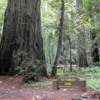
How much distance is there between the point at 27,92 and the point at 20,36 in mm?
4259

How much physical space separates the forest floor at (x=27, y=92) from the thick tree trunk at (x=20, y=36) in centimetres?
102

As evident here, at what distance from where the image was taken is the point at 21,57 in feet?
32.9

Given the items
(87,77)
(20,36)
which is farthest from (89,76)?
(20,36)

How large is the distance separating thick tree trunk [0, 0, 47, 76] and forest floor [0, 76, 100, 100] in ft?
3.33

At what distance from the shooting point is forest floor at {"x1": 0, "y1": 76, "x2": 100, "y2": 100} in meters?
5.81

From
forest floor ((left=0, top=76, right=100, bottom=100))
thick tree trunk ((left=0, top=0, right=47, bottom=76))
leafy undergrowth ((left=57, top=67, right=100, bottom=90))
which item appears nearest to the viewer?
forest floor ((left=0, top=76, right=100, bottom=100))

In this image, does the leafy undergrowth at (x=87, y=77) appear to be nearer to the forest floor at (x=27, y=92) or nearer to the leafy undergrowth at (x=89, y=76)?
the leafy undergrowth at (x=89, y=76)

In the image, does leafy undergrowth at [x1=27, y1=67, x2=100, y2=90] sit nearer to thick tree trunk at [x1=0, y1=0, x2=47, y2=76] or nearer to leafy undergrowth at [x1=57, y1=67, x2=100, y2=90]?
leafy undergrowth at [x1=57, y1=67, x2=100, y2=90]

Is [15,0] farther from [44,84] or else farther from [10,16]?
[44,84]

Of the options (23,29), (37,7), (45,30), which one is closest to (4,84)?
(23,29)

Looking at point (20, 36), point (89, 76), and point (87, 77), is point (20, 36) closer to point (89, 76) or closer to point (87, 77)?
point (87, 77)

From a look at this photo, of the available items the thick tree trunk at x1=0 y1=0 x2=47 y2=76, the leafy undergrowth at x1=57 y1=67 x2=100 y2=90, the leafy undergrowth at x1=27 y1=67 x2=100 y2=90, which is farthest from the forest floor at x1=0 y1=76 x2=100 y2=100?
the thick tree trunk at x1=0 y1=0 x2=47 y2=76

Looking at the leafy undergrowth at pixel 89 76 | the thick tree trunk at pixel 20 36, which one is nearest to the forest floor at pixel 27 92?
the leafy undergrowth at pixel 89 76

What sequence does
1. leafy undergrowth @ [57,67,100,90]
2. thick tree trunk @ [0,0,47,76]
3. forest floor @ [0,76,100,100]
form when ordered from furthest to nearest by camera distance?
thick tree trunk @ [0,0,47,76] < leafy undergrowth @ [57,67,100,90] < forest floor @ [0,76,100,100]
